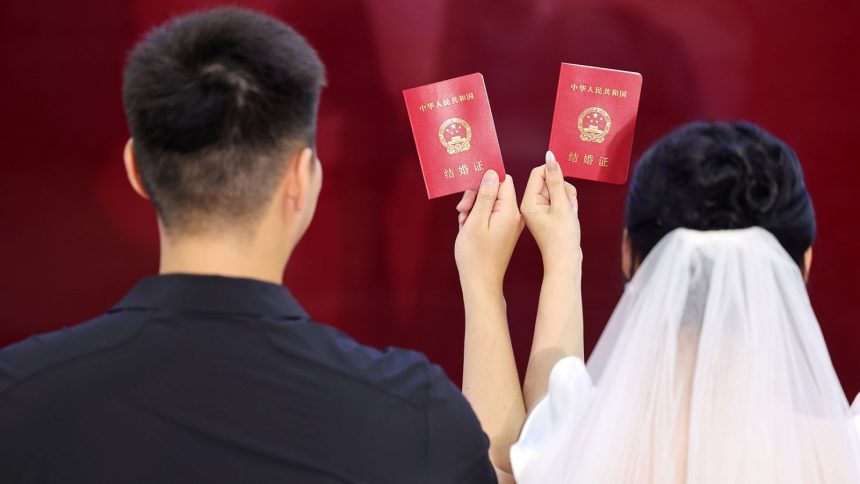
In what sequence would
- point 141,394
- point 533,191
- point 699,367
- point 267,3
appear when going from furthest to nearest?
point 267,3 < point 533,191 < point 699,367 < point 141,394

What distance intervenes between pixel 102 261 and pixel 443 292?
0.63m

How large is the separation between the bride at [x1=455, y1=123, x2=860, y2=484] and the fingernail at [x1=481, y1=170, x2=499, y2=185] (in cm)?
35

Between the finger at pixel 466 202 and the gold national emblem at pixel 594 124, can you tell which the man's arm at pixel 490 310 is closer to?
the finger at pixel 466 202

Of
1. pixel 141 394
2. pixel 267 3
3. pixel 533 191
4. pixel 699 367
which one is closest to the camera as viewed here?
pixel 141 394

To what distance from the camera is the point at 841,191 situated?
5.84ft

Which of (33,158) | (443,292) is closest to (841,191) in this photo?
(443,292)

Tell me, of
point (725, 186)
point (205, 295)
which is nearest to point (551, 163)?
point (725, 186)

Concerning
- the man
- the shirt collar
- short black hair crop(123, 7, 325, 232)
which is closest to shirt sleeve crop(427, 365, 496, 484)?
the man

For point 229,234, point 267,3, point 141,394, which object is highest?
point 267,3

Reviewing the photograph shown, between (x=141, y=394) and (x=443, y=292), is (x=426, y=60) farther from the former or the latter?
(x=141, y=394)

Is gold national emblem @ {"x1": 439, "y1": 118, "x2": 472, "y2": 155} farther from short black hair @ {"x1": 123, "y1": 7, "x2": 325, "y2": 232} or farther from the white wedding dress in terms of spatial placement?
short black hair @ {"x1": 123, "y1": 7, "x2": 325, "y2": 232}

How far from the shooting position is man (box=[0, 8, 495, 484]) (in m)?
0.94

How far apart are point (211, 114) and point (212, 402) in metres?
0.29

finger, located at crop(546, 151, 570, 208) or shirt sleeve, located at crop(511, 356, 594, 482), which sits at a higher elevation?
finger, located at crop(546, 151, 570, 208)
